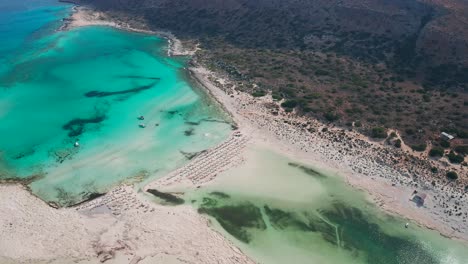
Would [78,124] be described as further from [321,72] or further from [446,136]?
[446,136]

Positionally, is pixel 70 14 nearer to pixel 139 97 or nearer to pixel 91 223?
pixel 139 97

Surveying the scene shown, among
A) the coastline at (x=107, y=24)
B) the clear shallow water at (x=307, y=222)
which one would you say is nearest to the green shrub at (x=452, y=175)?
the clear shallow water at (x=307, y=222)

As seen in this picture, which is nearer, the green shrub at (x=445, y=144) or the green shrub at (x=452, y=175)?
the green shrub at (x=452, y=175)

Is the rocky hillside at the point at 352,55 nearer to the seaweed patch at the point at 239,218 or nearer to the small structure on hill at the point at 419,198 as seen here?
the small structure on hill at the point at 419,198

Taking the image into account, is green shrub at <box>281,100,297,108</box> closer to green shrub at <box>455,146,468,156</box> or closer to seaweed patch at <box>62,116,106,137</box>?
green shrub at <box>455,146,468,156</box>

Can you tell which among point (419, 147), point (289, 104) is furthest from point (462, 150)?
point (289, 104)
